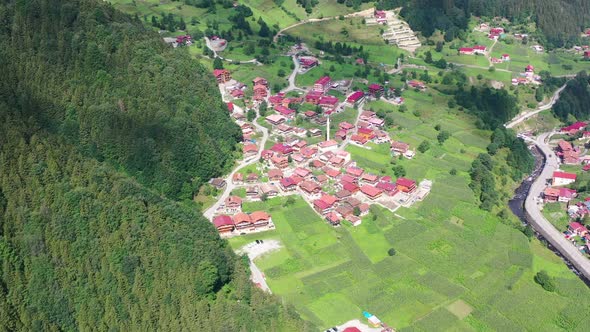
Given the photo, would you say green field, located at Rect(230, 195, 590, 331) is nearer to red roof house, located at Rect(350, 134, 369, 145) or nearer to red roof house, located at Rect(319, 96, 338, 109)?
red roof house, located at Rect(350, 134, 369, 145)

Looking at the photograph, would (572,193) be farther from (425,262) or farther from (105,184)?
(105,184)

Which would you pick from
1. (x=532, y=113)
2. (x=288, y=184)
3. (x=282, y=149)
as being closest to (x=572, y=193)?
(x=532, y=113)

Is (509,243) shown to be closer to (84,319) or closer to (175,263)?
(175,263)

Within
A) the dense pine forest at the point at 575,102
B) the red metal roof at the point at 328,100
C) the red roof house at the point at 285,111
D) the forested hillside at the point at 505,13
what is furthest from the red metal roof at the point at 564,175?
the forested hillside at the point at 505,13

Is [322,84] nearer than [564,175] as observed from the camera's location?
No

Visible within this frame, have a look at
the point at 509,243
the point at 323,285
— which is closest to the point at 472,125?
the point at 509,243

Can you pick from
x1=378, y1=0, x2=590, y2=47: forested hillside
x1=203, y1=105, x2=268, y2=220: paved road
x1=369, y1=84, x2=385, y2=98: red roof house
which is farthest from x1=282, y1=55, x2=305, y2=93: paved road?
x1=378, y1=0, x2=590, y2=47: forested hillside
